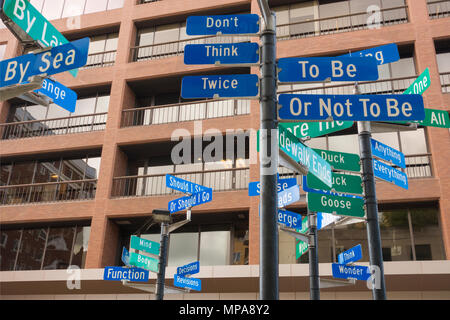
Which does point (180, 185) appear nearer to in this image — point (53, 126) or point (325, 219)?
point (325, 219)

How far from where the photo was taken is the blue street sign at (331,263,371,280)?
Answer: 759 centimetres

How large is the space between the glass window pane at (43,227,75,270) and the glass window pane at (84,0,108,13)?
12509mm

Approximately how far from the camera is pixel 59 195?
20.5 m

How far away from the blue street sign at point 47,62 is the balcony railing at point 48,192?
14.5 metres

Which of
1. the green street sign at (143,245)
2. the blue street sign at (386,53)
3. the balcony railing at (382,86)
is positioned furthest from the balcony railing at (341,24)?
the green street sign at (143,245)

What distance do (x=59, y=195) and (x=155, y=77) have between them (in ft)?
24.4

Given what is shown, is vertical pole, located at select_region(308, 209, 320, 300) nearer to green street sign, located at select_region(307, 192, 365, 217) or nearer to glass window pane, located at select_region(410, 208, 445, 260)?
green street sign, located at select_region(307, 192, 365, 217)

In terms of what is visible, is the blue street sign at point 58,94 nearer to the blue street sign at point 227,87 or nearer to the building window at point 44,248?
the blue street sign at point 227,87

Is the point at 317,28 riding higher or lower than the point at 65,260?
higher

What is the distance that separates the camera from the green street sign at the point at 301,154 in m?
4.38

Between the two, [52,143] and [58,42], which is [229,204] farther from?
[58,42]

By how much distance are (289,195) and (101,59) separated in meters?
19.4

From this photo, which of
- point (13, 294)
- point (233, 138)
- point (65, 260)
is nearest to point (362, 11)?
point (233, 138)

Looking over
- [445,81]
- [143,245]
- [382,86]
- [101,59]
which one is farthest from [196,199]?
[101,59]
